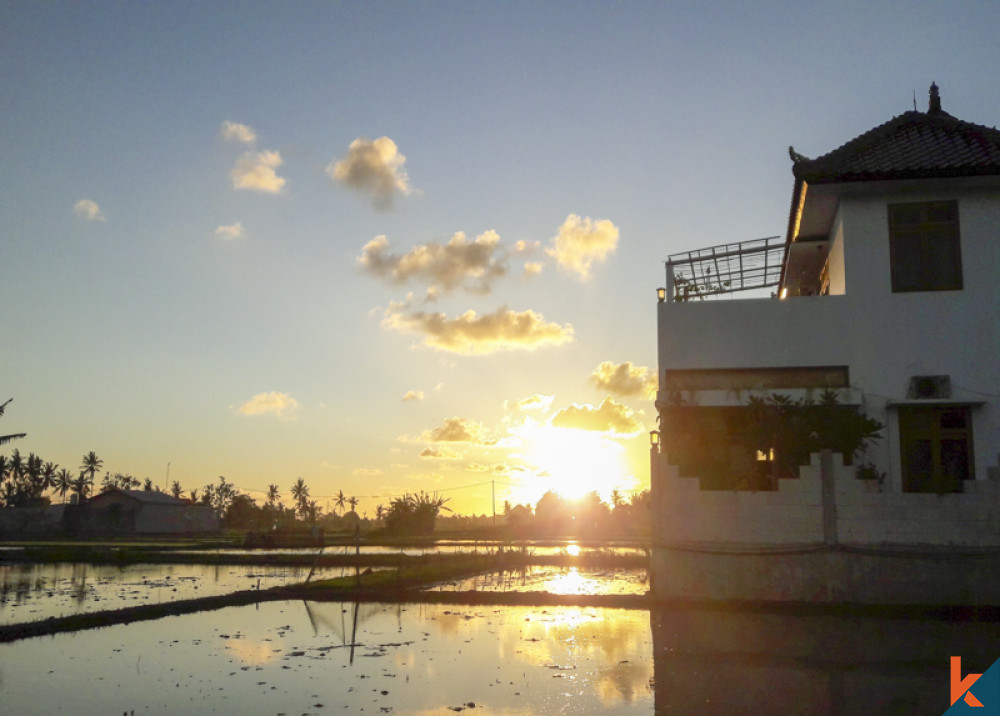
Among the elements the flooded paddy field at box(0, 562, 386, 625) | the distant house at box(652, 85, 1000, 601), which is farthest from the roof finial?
the flooded paddy field at box(0, 562, 386, 625)

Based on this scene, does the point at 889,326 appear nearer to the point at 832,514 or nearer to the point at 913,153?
the point at 913,153

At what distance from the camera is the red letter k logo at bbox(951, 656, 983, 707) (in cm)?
902

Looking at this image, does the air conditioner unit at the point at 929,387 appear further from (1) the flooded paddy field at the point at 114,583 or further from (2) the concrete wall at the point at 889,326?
(1) the flooded paddy field at the point at 114,583

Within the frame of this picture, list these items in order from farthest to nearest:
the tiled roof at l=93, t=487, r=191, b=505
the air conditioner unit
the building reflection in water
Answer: the tiled roof at l=93, t=487, r=191, b=505 < the air conditioner unit < the building reflection in water

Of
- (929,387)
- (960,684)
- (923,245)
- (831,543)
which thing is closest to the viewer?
(960,684)

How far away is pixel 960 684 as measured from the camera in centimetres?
1012

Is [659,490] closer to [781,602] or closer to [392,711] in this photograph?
[781,602]

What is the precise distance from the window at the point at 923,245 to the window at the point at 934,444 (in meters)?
2.89

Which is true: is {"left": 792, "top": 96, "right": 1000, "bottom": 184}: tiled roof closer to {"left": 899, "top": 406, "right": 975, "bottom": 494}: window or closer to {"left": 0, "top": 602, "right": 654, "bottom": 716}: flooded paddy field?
{"left": 899, "top": 406, "right": 975, "bottom": 494}: window

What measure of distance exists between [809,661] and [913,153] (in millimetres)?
13072

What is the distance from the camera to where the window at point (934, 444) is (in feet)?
61.0

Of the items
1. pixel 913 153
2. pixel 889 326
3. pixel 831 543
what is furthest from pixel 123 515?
pixel 913 153

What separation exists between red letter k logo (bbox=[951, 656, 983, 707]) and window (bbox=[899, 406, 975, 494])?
7.95m

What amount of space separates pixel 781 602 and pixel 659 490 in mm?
3260
